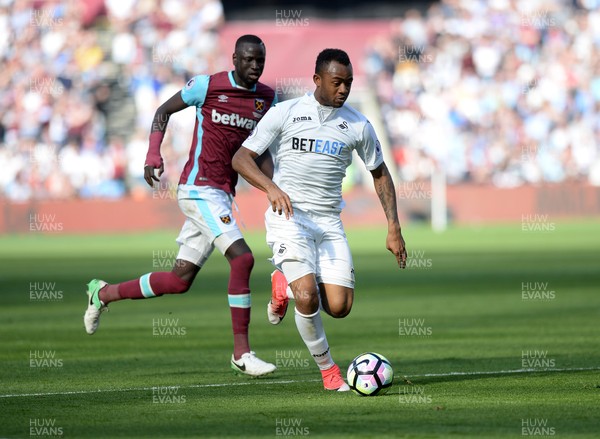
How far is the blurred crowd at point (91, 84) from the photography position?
121ft

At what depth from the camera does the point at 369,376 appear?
331 inches

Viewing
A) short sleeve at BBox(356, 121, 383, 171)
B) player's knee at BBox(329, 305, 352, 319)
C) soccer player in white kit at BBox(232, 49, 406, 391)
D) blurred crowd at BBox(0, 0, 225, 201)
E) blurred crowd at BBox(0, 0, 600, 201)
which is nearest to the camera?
soccer player in white kit at BBox(232, 49, 406, 391)

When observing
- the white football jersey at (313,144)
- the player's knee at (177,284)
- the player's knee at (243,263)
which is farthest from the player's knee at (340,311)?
the player's knee at (177,284)

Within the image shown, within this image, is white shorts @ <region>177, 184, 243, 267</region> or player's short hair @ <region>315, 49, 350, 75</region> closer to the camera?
player's short hair @ <region>315, 49, 350, 75</region>

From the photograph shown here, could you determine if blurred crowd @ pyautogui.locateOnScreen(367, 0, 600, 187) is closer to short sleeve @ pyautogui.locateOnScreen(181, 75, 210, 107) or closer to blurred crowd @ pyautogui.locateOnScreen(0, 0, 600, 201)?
blurred crowd @ pyautogui.locateOnScreen(0, 0, 600, 201)

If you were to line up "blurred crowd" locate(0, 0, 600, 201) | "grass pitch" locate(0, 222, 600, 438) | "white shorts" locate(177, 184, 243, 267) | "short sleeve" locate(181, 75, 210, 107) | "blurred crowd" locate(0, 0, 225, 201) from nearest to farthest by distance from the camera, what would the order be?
1. "grass pitch" locate(0, 222, 600, 438)
2. "white shorts" locate(177, 184, 243, 267)
3. "short sleeve" locate(181, 75, 210, 107)
4. "blurred crowd" locate(0, 0, 225, 201)
5. "blurred crowd" locate(0, 0, 600, 201)

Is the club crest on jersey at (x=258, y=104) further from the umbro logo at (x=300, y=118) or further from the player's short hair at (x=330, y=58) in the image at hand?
the player's short hair at (x=330, y=58)

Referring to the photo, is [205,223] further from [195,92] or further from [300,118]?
[300,118]

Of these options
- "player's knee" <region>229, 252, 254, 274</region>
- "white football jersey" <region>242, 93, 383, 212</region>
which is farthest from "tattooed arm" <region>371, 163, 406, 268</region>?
"player's knee" <region>229, 252, 254, 274</region>

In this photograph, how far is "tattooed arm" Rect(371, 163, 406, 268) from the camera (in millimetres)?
8906

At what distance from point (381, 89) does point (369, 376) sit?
33368 millimetres

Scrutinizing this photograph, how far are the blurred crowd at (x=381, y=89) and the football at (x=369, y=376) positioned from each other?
2889 cm

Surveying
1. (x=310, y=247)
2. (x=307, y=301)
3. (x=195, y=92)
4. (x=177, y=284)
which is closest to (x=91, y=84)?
(x=195, y=92)

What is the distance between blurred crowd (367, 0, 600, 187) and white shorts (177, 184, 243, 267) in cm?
2742
